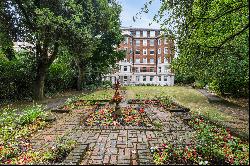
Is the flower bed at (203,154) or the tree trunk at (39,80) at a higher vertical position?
the tree trunk at (39,80)

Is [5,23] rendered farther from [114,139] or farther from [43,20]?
[114,139]

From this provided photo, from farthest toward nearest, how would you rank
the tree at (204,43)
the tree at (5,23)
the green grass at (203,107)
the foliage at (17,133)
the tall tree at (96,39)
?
the tall tree at (96,39) → the tree at (5,23) → the green grass at (203,107) → the tree at (204,43) → the foliage at (17,133)

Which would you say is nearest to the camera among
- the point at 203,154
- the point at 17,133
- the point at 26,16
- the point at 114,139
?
the point at 203,154

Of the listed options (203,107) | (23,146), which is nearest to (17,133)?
(23,146)

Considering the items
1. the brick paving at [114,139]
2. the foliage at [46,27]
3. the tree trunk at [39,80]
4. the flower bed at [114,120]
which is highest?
the foliage at [46,27]

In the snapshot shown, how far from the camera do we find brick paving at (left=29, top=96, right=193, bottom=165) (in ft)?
18.3

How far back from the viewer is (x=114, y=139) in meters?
7.33

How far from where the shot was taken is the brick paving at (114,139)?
18.3 feet

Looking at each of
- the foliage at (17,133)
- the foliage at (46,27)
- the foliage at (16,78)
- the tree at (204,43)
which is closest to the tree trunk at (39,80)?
the foliage at (46,27)

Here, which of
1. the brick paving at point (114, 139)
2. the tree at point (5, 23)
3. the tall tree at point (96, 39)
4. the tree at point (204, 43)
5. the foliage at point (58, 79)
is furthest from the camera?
the foliage at point (58, 79)

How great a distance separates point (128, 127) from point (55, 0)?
37.5 ft

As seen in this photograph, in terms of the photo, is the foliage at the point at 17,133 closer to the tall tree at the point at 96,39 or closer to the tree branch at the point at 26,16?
the tree branch at the point at 26,16

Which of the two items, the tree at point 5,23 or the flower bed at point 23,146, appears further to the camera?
the tree at point 5,23

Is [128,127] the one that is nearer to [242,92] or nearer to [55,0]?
[55,0]
